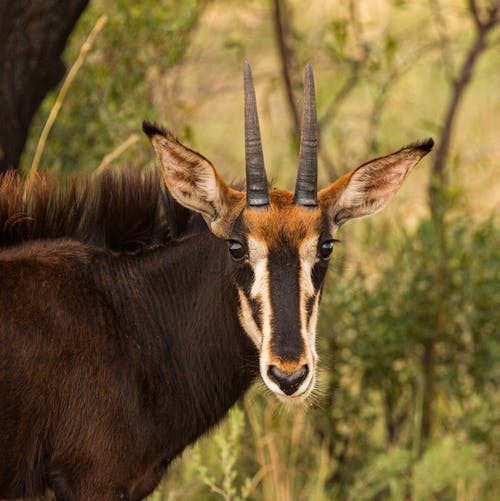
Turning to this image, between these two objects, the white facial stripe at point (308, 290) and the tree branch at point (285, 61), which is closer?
the white facial stripe at point (308, 290)

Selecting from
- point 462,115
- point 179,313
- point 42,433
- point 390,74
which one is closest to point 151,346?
point 179,313

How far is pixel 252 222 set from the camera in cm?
695

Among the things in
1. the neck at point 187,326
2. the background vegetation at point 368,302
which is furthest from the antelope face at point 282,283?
the background vegetation at point 368,302

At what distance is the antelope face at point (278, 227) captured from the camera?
6.61 metres

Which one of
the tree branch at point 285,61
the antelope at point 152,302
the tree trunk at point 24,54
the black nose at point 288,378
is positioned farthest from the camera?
the tree branch at point 285,61

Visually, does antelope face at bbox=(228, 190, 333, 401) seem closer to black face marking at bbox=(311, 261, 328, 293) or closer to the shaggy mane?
black face marking at bbox=(311, 261, 328, 293)

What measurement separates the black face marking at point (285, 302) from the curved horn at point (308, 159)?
0.36 m

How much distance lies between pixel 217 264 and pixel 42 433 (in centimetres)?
149

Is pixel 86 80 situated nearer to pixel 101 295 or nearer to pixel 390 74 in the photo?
pixel 390 74

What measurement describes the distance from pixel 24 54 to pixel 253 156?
259cm

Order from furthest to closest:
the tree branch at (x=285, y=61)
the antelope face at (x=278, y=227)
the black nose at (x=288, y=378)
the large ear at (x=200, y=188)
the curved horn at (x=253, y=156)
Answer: the tree branch at (x=285, y=61), the large ear at (x=200, y=188), the curved horn at (x=253, y=156), the antelope face at (x=278, y=227), the black nose at (x=288, y=378)

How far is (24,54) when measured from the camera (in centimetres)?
872

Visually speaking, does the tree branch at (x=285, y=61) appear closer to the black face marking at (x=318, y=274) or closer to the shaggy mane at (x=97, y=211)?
the shaggy mane at (x=97, y=211)

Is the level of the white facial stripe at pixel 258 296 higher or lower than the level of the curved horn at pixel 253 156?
lower
